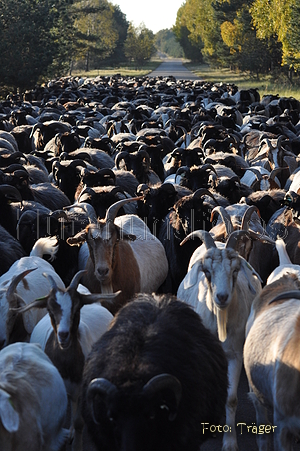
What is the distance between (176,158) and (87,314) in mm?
8405

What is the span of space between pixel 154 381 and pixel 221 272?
1.93 m

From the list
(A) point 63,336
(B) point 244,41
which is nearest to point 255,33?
(B) point 244,41

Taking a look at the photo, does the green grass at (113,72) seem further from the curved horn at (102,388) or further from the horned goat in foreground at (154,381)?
the curved horn at (102,388)

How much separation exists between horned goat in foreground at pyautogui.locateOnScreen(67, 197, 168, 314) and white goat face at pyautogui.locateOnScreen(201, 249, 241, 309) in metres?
1.40

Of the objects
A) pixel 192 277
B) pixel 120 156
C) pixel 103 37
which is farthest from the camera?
pixel 103 37

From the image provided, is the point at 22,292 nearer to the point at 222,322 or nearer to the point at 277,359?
the point at 222,322

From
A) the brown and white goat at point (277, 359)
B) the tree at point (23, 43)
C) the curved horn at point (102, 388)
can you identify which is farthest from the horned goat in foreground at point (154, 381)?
the tree at point (23, 43)

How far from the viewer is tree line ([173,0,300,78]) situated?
3928cm

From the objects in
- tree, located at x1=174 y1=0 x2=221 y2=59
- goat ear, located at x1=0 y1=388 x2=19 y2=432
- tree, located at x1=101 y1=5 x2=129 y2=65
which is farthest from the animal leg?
tree, located at x1=101 y1=5 x2=129 y2=65

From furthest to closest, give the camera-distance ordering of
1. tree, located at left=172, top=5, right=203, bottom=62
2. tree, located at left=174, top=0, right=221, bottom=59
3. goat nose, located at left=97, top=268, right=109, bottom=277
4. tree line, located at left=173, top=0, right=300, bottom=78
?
tree, located at left=172, top=5, right=203, bottom=62
tree, located at left=174, top=0, right=221, bottom=59
tree line, located at left=173, top=0, right=300, bottom=78
goat nose, located at left=97, top=268, right=109, bottom=277

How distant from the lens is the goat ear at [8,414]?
12.8 feet

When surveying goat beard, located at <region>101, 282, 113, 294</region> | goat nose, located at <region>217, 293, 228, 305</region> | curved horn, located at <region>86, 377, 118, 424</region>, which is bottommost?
goat beard, located at <region>101, 282, 113, 294</region>

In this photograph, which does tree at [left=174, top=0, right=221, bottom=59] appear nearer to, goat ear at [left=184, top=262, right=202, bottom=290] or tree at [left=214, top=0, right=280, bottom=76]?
tree at [left=214, top=0, right=280, bottom=76]

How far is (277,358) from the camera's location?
15.1 ft
